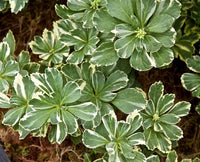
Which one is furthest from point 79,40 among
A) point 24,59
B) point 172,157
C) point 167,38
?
point 172,157

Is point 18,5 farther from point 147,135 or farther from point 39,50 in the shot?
point 147,135

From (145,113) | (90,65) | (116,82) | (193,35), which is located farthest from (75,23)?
(193,35)

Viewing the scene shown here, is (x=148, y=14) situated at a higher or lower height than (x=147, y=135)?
higher

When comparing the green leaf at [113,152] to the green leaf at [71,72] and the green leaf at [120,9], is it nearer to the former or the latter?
the green leaf at [71,72]

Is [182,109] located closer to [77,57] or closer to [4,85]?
[77,57]

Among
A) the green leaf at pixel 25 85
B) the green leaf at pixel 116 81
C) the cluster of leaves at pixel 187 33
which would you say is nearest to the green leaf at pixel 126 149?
the green leaf at pixel 116 81

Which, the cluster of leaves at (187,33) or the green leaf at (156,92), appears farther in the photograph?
the cluster of leaves at (187,33)
